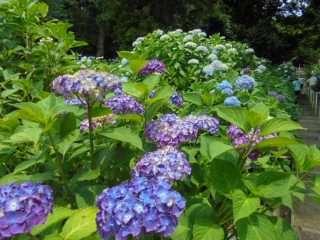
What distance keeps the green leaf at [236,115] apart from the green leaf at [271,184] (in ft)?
0.63

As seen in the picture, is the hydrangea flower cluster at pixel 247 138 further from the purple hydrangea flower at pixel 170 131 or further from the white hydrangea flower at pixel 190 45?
the white hydrangea flower at pixel 190 45

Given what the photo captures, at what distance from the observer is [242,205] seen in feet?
4.52

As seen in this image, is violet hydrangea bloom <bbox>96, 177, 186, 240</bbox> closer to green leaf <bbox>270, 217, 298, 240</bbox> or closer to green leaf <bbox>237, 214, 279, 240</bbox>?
green leaf <bbox>237, 214, 279, 240</bbox>

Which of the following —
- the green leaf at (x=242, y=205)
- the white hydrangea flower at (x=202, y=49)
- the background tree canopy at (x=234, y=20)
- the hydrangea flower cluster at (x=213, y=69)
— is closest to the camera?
the green leaf at (x=242, y=205)

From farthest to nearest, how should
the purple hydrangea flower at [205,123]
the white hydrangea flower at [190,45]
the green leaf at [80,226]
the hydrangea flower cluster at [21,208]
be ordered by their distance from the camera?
the white hydrangea flower at [190,45] → the purple hydrangea flower at [205,123] → the green leaf at [80,226] → the hydrangea flower cluster at [21,208]

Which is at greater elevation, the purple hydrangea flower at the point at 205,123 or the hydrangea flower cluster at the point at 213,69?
the purple hydrangea flower at the point at 205,123

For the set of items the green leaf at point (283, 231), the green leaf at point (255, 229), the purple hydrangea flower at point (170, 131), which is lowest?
the green leaf at point (283, 231)

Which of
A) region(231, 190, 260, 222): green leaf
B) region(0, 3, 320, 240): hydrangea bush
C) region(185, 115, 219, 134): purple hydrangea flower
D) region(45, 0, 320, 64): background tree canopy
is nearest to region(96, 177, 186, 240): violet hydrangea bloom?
region(0, 3, 320, 240): hydrangea bush

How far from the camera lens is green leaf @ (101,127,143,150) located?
4.98 ft

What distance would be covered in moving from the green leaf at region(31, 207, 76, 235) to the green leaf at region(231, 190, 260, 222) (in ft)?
1.67

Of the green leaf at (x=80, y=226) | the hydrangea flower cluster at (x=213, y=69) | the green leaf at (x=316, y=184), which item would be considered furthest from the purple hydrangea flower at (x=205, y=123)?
the hydrangea flower cluster at (x=213, y=69)

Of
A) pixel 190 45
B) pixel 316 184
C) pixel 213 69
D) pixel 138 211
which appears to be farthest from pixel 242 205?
pixel 190 45

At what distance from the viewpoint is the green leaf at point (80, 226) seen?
1.22 metres

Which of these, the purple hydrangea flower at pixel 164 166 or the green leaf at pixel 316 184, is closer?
the purple hydrangea flower at pixel 164 166
